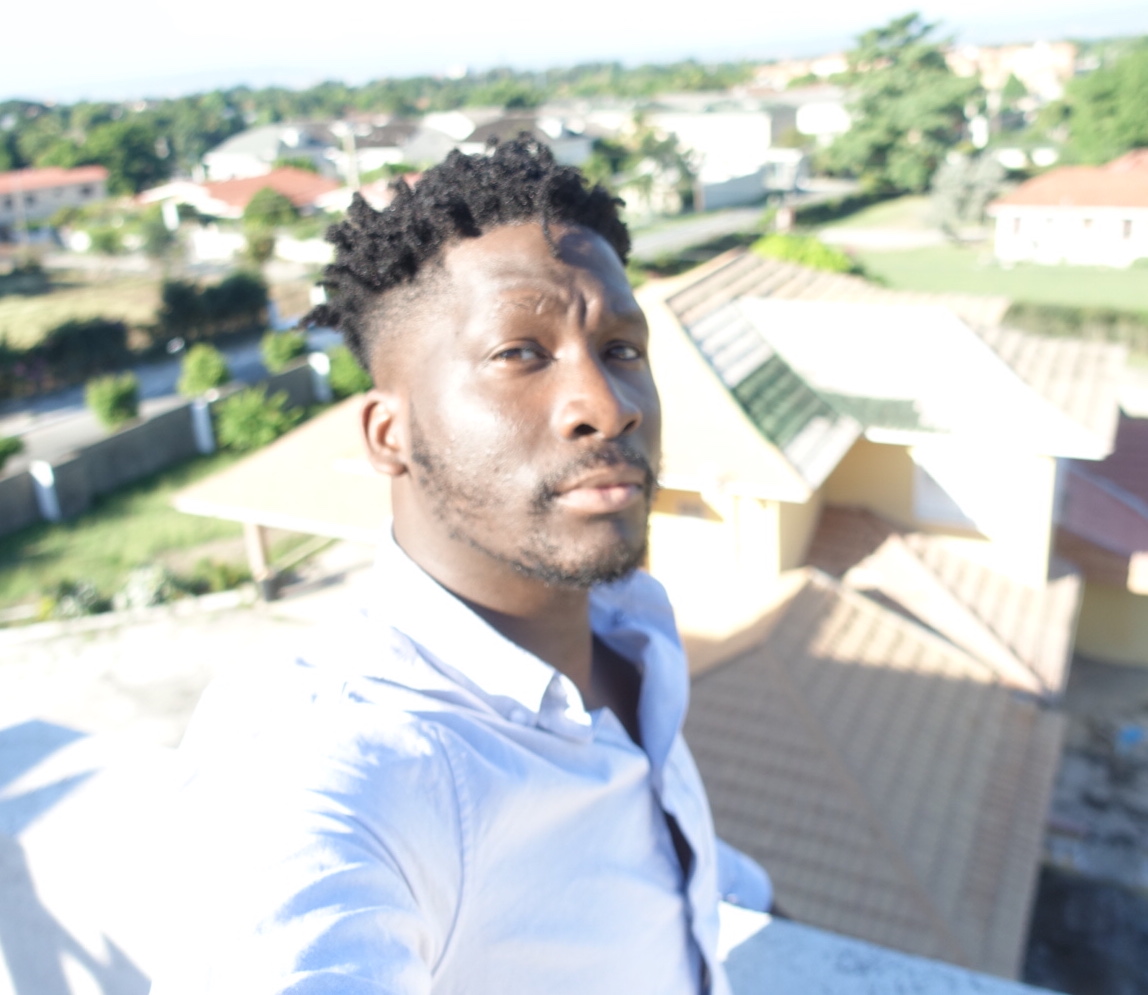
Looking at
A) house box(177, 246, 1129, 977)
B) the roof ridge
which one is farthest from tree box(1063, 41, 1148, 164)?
the roof ridge

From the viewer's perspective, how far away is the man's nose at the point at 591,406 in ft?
4.93

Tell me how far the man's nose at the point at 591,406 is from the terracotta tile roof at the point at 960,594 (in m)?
7.86

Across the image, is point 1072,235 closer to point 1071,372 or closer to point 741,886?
point 1071,372

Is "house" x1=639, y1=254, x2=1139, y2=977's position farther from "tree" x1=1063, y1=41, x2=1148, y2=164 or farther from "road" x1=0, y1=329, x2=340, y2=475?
"tree" x1=1063, y1=41, x2=1148, y2=164

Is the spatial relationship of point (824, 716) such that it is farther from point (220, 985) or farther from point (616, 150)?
point (616, 150)

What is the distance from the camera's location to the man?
43.4 inches

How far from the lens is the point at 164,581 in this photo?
14242 millimetres

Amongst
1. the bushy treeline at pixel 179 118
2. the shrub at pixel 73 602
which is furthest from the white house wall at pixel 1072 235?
the bushy treeline at pixel 179 118

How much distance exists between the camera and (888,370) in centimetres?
1083

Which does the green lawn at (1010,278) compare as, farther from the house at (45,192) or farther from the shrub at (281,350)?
the house at (45,192)

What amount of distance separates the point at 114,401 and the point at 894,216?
40.6 m

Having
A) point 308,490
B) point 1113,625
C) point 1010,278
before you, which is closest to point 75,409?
point 308,490

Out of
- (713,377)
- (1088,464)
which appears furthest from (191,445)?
(1088,464)

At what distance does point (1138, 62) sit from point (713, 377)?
54877 mm
